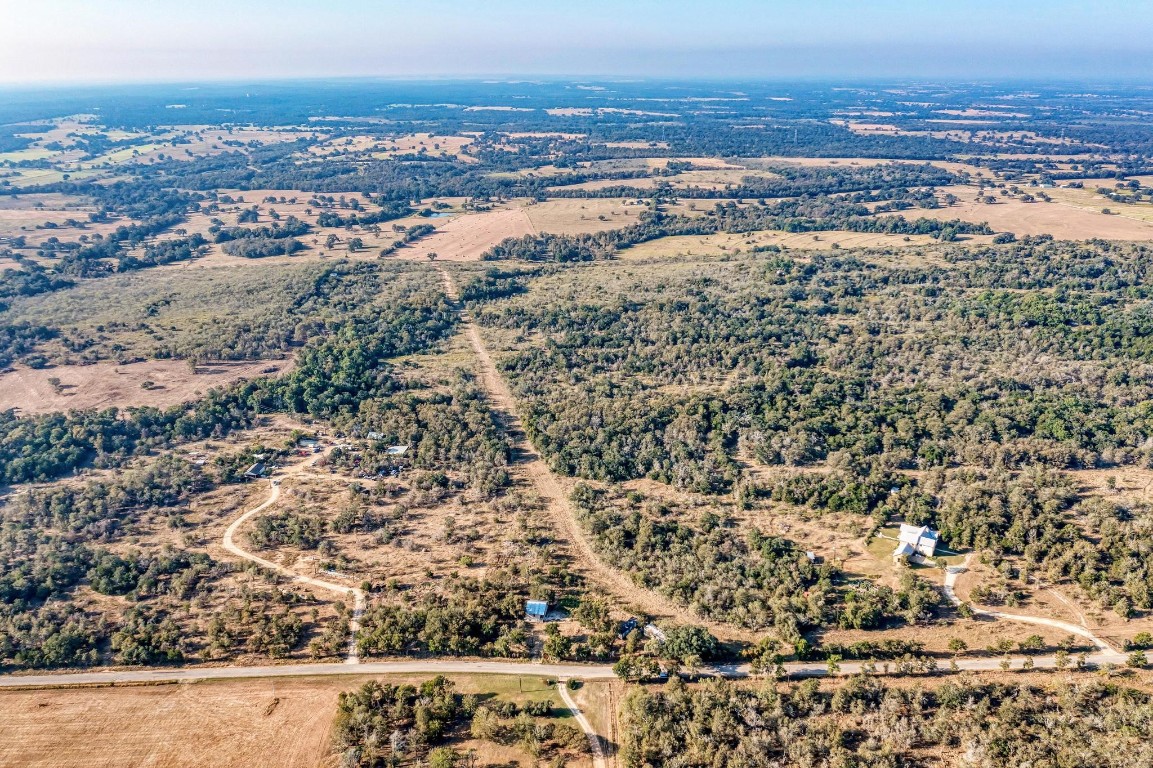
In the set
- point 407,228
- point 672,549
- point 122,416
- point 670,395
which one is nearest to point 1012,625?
point 672,549

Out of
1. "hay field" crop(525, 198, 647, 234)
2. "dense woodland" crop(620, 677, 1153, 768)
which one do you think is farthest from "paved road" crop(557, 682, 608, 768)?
"hay field" crop(525, 198, 647, 234)

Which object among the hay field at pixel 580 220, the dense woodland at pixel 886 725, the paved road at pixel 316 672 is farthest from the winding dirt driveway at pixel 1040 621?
the hay field at pixel 580 220

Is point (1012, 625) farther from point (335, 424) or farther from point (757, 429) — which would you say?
point (335, 424)

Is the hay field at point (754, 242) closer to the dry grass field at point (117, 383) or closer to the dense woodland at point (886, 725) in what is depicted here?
the dry grass field at point (117, 383)

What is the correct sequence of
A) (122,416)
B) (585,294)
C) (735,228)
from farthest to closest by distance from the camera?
(735,228) → (585,294) → (122,416)

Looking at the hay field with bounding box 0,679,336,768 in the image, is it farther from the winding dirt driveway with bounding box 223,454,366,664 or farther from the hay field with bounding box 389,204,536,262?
the hay field with bounding box 389,204,536,262

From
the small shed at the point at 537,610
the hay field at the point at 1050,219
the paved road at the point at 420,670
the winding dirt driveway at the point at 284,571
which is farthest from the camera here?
the hay field at the point at 1050,219
